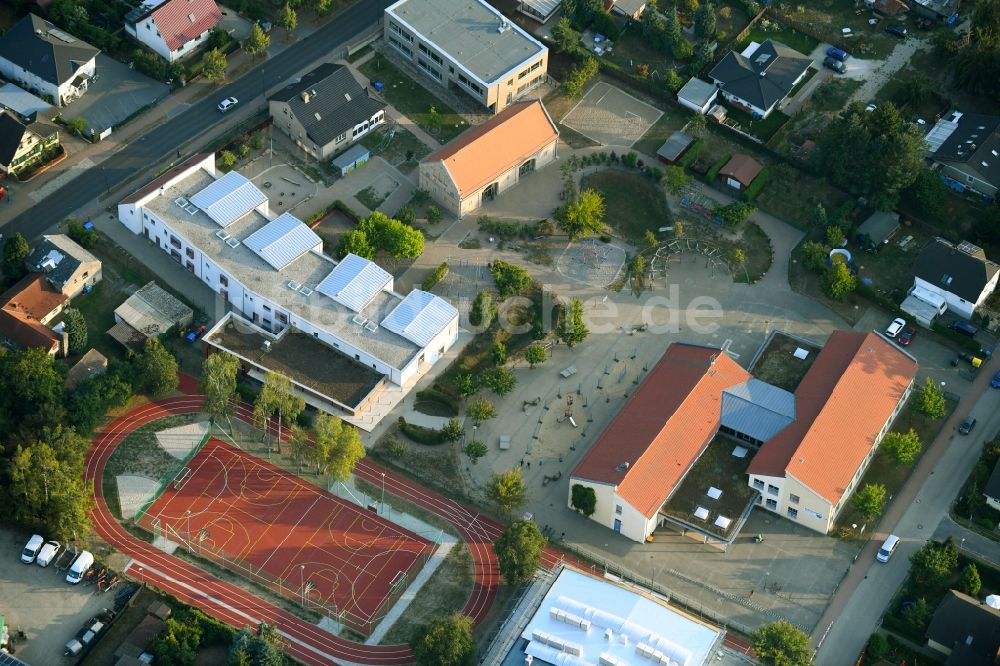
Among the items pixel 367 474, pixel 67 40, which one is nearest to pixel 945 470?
pixel 367 474

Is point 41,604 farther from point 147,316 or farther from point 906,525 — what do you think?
point 906,525

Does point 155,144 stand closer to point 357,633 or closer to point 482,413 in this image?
point 482,413

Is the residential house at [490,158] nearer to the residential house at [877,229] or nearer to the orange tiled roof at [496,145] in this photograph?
the orange tiled roof at [496,145]

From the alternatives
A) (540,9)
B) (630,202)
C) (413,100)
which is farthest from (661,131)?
(413,100)

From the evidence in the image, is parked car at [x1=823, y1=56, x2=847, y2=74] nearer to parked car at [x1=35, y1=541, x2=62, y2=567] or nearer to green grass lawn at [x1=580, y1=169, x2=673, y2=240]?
green grass lawn at [x1=580, y1=169, x2=673, y2=240]

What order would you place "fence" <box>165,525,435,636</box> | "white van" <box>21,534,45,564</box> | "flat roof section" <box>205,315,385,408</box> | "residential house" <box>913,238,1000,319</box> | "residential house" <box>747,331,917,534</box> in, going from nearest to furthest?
"fence" <box>165,525,435,636</box> < "white van" <box>21,534,45,564</box> < "residential house" <box>747,331,917,534</box> < "flat roof section" <box>205,315,385,408</box> < "residential house" <box>913,238,1000,319</box>

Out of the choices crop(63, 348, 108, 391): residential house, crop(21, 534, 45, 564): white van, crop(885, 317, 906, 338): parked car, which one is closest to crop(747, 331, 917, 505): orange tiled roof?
crop(885, 317, 906, 338): parked car
